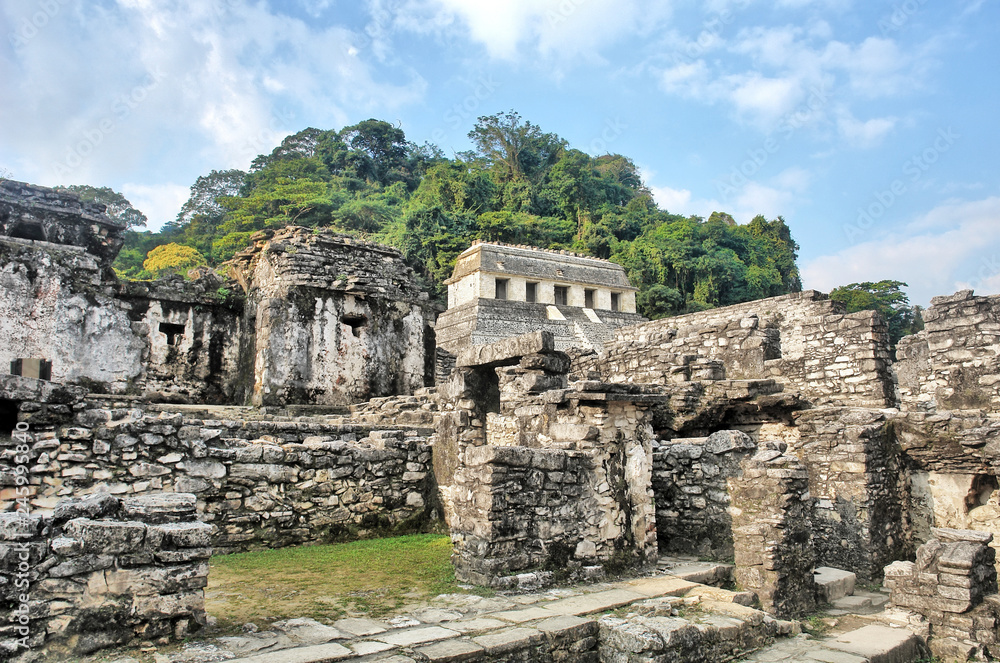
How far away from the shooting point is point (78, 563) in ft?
11.0

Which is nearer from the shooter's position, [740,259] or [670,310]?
[670,310]

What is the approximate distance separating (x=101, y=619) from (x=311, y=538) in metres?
3.28

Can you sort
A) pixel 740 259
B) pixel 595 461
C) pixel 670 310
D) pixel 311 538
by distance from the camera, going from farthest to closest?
pixel 740 259
pixel 670 310
pixel 311 538
pixel 595 461

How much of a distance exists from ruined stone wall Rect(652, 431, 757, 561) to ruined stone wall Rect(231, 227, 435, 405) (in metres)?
7.11

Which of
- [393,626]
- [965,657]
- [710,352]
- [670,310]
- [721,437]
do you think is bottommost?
[965,657]

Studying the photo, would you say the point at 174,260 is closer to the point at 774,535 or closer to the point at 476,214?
the point at 476,214

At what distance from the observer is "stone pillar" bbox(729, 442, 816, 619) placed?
572 cm

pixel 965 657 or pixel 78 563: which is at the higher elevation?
pixel 78 563

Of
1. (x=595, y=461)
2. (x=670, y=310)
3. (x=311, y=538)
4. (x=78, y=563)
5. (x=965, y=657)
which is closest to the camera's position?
(x=78, y=563)

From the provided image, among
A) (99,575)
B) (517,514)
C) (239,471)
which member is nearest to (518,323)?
(239,471)

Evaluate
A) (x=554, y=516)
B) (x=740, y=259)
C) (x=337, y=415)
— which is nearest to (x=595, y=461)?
(x=554, y=516)

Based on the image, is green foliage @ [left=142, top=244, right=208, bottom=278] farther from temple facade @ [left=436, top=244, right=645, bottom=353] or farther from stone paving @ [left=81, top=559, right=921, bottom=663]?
stone paving @ [left=81, top=559, right=921, bottom=663]

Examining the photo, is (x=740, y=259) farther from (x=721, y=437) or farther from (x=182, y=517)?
(x=182, y=517)

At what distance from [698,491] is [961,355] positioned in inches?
173
